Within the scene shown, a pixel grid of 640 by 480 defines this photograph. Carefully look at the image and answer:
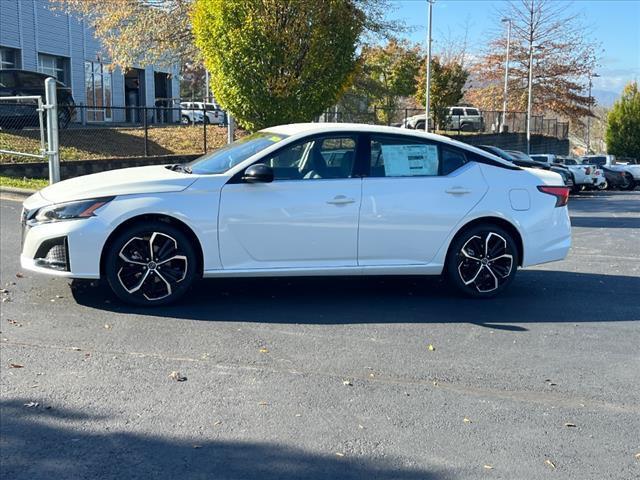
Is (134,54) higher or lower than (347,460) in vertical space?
higher

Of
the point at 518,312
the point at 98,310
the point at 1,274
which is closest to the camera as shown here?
the point at 98,310

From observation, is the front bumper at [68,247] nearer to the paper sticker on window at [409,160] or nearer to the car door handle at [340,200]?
the car door handle at [340,200]

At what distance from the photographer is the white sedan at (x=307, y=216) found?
599 centimetres

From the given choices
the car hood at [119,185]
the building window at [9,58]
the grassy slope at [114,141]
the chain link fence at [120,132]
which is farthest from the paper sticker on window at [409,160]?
the building window at [9,58]

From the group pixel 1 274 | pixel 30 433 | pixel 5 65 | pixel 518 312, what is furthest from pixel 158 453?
pixel 5 65

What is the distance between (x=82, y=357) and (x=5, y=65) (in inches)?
1076

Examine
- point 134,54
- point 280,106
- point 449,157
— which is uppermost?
point 134,54

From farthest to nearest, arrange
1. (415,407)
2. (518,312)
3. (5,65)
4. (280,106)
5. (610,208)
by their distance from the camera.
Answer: (5,65) < (610,208) < (280,106) < (518,312) < (415,407)

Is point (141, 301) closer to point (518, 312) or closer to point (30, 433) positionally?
point (30, 433)

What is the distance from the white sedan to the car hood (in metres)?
0.02

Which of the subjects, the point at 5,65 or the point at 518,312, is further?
the point at 5,65

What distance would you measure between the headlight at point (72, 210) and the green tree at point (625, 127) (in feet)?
181

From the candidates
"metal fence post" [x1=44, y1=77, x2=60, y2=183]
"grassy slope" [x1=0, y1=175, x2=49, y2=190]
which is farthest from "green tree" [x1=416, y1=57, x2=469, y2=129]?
"metal fence post" [x1=44, y1=77, x2=60, y2=183]

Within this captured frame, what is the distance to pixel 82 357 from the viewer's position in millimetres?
4953
